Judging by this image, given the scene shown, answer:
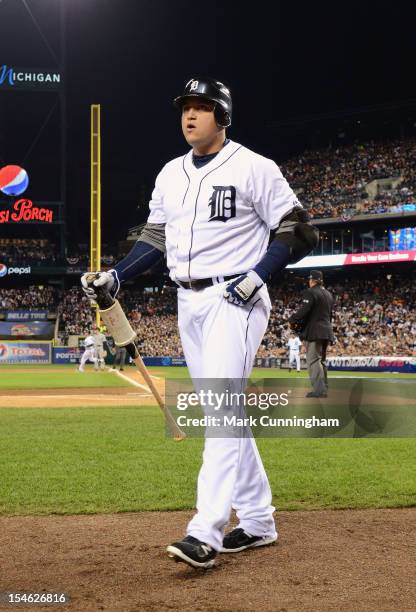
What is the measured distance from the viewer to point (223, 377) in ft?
11.0

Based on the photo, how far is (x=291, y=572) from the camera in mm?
3094

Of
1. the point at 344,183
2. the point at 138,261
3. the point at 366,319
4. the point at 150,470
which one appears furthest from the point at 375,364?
the point at 138,261

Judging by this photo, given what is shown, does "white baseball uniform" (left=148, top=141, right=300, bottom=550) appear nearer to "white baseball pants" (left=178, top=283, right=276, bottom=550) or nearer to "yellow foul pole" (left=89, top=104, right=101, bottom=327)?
"white baseball pants" (left=178, top=283, right=276, bottom=550)

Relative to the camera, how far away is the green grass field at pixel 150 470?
4.69 meters

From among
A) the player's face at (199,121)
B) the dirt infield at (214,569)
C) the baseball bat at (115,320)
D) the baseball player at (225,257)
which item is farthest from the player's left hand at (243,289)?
the dirt infield at (214,569)

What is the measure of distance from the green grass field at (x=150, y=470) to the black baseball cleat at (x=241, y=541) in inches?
36.6

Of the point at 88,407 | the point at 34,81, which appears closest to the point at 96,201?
the point at 34,81

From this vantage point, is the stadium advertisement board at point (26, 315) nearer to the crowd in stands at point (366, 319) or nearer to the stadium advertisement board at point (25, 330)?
the stadium advertisement board at point (25, 330)

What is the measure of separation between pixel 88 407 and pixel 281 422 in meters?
4.19

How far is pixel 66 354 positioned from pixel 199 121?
3366 centimetres

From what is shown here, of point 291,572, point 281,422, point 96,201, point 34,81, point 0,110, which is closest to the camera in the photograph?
point 291,572

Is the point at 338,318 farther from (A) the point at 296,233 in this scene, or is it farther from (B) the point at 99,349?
(A) the point at 296,233

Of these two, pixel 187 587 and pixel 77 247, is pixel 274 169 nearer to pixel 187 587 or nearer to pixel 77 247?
pixel 187 587

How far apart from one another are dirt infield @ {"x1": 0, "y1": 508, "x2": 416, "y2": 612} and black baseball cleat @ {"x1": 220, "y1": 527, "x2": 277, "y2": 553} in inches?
2.1
